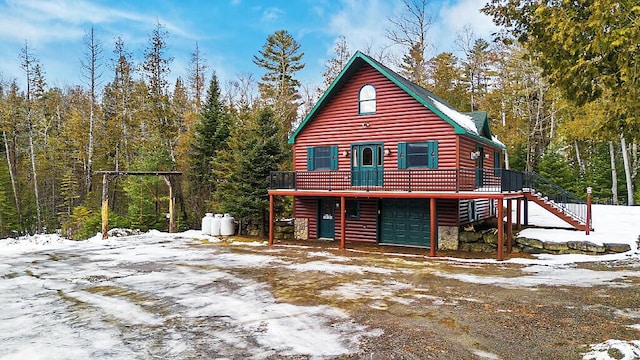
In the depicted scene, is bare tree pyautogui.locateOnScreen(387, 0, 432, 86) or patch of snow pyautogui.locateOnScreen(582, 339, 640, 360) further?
bare tree pyautogui.locateOnScreen(387, 0, 432, 86)

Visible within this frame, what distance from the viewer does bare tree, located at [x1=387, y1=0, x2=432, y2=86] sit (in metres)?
26.8

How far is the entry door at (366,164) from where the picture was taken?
15.4 m

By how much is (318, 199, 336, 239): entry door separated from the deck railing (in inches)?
59.1

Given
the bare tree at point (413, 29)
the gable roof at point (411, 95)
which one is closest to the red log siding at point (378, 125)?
the gable roof at point (411, 95)

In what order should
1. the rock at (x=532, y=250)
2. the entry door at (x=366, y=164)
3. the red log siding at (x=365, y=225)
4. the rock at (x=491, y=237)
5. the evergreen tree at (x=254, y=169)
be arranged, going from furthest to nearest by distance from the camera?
the evergreen tree at (x=254, y=169) → the red log siding at (x=365, y=225) → the entry door at (x=366, y=164) → the rock at (x=491, y=237) → the rock at (x=532, y=250)

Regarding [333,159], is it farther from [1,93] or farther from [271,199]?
[1,93]

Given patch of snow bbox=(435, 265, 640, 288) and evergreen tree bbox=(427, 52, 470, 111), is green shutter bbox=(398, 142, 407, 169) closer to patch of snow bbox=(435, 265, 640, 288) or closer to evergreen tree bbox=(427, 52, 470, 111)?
patch of snow bbox=(435, 265, 640, 288)

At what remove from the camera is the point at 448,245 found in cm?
1465

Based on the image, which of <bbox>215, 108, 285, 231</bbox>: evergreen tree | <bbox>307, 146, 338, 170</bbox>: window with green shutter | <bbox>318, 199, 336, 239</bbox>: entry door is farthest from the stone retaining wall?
<bbox>215, 108, 285, 231</bbox>: evergreen tree

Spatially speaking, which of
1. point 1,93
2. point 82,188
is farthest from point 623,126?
point 1,93

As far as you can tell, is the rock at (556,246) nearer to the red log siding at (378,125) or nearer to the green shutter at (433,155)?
the red log siding at (378,125)

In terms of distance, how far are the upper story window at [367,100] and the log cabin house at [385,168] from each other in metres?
0.04

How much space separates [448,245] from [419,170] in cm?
307

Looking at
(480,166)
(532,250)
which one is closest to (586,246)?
(532,250)
